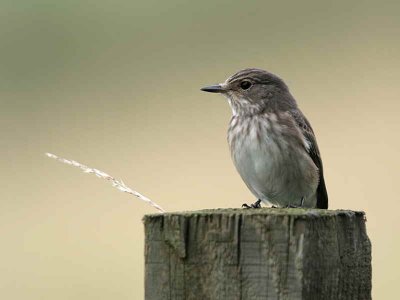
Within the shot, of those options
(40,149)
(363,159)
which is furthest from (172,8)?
(363,159)

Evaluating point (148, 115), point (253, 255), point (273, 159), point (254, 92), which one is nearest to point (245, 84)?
point (254, 92)

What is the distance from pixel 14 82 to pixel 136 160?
2963mm

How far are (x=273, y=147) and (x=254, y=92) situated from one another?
0.73m

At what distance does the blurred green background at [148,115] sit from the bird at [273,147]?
280 centimetres

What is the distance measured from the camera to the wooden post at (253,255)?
3.47m

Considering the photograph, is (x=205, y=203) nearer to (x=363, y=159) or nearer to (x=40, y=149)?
(x=363, y=159)

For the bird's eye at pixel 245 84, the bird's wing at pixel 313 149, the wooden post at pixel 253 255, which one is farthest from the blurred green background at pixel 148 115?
the wooden post at pixel 253 255

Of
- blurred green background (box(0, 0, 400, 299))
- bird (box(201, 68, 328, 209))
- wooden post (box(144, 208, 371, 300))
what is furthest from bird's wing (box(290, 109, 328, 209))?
wooden post (box(144, 208, 371, 300))

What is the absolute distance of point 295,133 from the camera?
7.23m

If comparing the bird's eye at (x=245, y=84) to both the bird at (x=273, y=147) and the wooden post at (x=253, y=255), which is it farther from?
the wooden post at (x=253, y=255)

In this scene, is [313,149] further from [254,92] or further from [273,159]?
[254,92]

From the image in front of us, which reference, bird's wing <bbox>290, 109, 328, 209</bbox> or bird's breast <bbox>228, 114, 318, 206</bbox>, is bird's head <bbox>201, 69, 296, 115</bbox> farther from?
bird's breast <bbox>228, 114, 318, 206</bbox>

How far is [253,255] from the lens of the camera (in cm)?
350

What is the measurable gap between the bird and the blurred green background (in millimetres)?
2802
